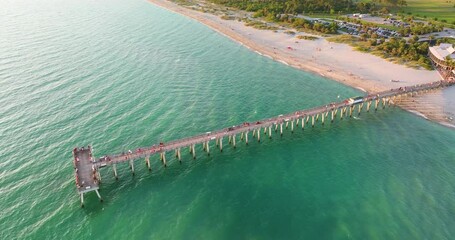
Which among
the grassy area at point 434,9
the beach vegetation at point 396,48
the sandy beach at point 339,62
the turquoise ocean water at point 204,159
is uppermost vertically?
the grassy area at point 434,9

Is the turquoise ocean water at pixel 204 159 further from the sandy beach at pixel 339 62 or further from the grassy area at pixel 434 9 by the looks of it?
the grassy area at pixel 434 9

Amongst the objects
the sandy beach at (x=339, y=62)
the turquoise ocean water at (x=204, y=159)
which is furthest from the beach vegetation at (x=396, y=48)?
Answer: the turquoise ocean water at (x=204, y=159)

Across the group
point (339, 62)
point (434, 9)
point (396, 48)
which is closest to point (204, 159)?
point (339, 62)

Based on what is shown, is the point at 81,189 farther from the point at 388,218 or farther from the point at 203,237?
the point at 388,218

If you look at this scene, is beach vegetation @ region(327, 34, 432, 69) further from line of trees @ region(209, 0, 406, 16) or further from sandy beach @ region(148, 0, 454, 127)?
line of trees @ region(209, 0, 406, 16)

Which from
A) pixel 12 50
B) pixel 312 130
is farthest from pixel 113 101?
pixel 12 50
